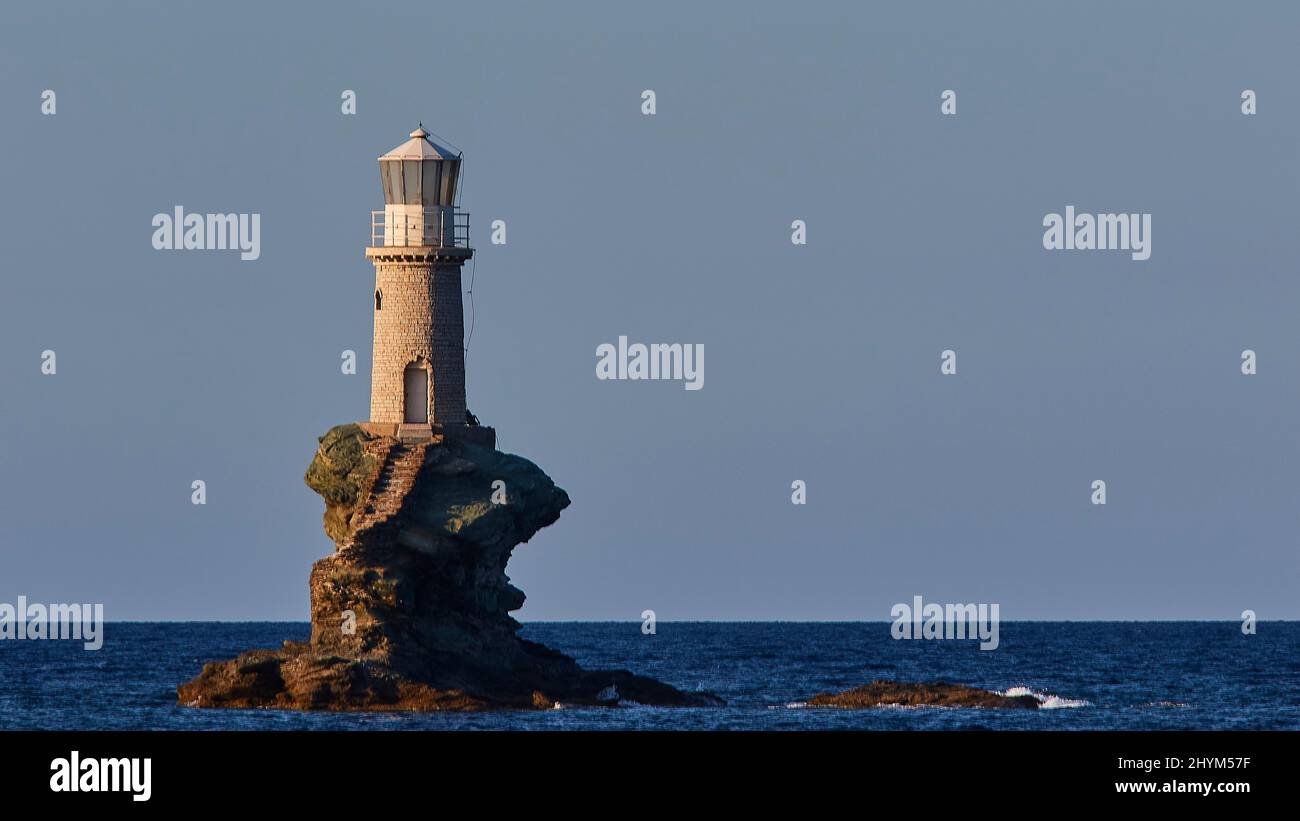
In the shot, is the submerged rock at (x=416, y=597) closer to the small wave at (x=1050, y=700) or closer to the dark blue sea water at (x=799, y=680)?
the dark blue sea water at (x=799, y=680)

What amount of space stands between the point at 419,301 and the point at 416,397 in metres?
3.19

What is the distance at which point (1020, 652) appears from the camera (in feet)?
505

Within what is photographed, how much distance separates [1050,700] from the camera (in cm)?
9331

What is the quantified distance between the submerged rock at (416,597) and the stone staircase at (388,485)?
45 mm

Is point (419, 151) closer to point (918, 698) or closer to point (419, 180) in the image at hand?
point (419, 180)

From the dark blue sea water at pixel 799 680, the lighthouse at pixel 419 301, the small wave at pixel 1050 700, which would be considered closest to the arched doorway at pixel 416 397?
the lighthouse at pixel 419 301

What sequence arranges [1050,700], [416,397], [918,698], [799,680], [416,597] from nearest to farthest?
[416,597] < [416,397] < [918,698] < [1050,700] < [799,680]

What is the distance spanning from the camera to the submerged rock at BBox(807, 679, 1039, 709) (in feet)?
284

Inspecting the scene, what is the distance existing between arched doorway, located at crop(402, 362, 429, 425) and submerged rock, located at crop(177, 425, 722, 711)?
1182 mm

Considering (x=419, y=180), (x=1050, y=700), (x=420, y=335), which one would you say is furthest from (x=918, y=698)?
(x=419, y=180)

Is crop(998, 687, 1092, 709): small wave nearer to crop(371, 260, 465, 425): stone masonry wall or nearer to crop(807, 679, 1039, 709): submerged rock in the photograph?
crop(807, 679, 1039, 709): submerged rock

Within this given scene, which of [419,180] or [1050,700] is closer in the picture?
[419,180]

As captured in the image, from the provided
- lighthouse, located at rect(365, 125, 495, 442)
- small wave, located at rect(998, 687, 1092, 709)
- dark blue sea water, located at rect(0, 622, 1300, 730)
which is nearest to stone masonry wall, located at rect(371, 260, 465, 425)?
lighthouse, located at rect(365, 125, 495, 442)
